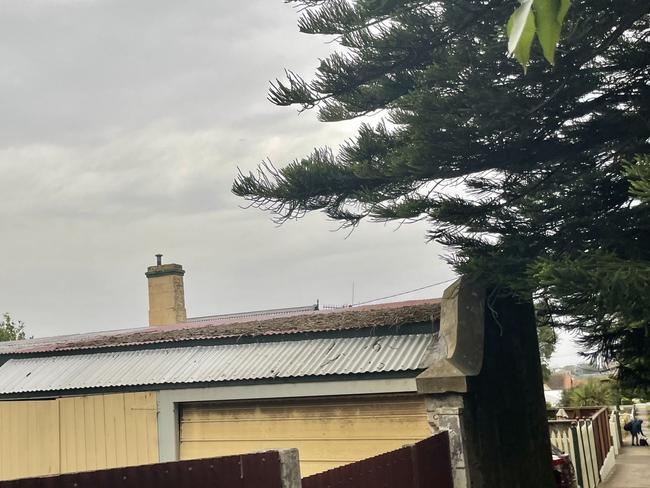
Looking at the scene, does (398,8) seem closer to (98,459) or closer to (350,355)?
(350,355)

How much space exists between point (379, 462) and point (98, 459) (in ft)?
19.3

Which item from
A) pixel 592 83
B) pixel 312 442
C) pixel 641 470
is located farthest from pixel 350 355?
pixel 641 470

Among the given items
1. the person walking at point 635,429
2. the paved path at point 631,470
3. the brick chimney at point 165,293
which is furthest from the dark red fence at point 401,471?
the person walking at point 635,429

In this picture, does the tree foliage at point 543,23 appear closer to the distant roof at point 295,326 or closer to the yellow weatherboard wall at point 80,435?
the distant roof at point 295,326

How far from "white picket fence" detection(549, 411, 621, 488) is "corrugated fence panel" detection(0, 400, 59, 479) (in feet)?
32.2

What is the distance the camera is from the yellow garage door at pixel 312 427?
976 cm

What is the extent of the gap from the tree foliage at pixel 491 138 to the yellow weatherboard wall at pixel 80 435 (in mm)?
3896

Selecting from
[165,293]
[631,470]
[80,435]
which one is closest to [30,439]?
[80,435]

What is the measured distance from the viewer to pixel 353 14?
12258 millimetres

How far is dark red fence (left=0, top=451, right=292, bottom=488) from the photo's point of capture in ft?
14.1

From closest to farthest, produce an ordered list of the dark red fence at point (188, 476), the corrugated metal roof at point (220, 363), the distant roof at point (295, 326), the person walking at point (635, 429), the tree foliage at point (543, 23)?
the tree foliage at point (543, 23)
the dark red fence at point (188, 476)
the corrugated metal roof at point (220, 363)
the distant roof at point (295, 326)
the person walking at point (635, 429)

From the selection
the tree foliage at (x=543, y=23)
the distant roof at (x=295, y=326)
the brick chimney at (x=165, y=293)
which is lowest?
the tree foliage at (x=543, y=23)

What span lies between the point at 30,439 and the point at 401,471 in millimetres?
6940

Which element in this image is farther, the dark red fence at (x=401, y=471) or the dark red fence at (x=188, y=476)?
the dark red fence at (x=401, y=471)
